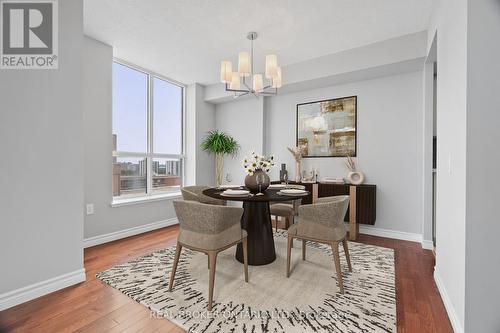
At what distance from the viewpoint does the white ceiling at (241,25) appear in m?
2.45

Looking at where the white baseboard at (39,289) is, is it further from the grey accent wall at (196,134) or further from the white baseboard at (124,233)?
the grey accent wall at (196,134)

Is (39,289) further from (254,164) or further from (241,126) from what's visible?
(241,126)

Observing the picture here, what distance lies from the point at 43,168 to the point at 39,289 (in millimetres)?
990

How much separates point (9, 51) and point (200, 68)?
2.54 metres

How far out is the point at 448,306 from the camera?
171 centimetres

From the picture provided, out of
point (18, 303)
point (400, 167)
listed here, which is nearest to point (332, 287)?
point (400, 167)

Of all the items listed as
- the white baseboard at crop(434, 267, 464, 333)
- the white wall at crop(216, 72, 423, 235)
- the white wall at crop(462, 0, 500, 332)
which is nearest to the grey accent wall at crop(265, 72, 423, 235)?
the white wall at crop(216, 72, 423, 235)

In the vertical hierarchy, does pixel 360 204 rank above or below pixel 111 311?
above

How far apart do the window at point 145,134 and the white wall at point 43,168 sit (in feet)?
5.15

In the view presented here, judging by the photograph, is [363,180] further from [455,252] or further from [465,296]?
[465,296]

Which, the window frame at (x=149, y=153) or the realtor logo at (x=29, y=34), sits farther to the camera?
the window frame at (x=149, y=153)

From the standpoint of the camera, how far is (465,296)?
54.2 inches

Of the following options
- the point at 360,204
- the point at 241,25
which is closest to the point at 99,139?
the point at 241,25

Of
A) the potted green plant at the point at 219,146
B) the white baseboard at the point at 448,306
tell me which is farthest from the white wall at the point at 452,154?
the potted green plant at the point at 219,146
